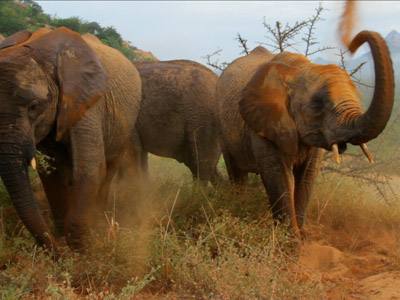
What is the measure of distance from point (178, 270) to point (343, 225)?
313 cm

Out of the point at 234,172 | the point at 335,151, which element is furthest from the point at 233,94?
the point at 335,151

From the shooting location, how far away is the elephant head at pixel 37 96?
4078 mm

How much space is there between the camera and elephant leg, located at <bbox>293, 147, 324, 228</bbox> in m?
5.58

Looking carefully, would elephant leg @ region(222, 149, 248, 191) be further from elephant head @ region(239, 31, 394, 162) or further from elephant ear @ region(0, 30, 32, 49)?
elephant ear @ region(0, 30, 32, 49)

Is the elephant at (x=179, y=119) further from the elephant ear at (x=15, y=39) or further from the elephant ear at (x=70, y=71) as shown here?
the elephant ear at (x=15, y=39)

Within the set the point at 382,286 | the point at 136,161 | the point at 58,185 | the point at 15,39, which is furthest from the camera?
the point at 136,161

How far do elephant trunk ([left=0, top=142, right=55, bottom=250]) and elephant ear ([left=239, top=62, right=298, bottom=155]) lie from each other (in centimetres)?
220

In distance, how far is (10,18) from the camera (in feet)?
63.7

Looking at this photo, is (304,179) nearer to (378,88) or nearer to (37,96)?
(378,88)

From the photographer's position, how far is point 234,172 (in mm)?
6941

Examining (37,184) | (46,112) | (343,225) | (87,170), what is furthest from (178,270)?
(37,184)

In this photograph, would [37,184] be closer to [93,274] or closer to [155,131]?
[155,131]

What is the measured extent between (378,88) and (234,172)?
133 inches

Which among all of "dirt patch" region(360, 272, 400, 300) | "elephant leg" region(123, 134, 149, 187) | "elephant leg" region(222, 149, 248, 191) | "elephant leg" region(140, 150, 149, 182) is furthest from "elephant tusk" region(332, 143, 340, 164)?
"elephant leg" region(140, 150, 149, 182)
